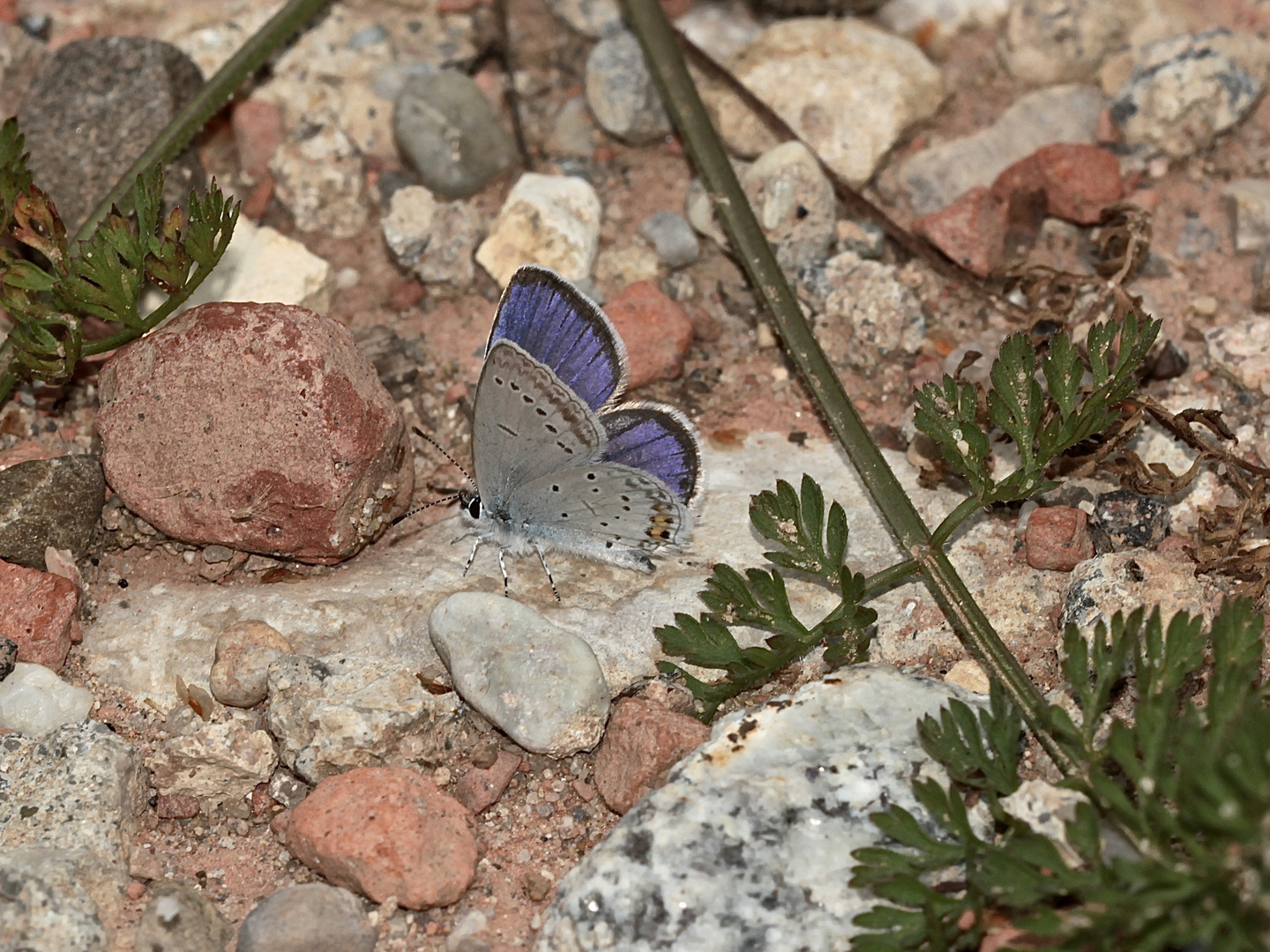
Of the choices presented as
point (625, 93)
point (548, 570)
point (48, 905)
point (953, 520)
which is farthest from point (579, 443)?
point (625, 93)

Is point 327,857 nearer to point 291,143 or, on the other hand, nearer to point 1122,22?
point 291,143

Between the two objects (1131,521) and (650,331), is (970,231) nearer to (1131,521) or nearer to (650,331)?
(650,331)

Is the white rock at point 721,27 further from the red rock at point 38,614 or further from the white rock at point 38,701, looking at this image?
the white rock at point 38,701

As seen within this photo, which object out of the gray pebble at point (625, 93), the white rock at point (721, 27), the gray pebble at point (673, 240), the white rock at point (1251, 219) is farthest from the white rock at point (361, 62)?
the white rock at point (1251, 219)

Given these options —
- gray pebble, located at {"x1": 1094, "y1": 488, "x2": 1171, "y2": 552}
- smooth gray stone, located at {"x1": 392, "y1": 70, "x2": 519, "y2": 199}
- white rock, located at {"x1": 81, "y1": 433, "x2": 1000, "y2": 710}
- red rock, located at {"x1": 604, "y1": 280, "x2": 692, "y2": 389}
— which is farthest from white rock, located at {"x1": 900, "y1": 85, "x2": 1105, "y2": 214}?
smooth gray stone, located at {"x1": 392, "y1": 70, "x2": 519, "y2": 199}

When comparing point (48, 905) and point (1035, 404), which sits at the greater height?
point (1035, 404)

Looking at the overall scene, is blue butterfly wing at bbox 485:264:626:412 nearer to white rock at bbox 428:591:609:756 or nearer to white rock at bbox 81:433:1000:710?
white rock at bbox 81:433:1000:710

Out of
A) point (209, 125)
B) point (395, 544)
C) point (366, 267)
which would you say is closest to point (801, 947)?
point (395, 544)
